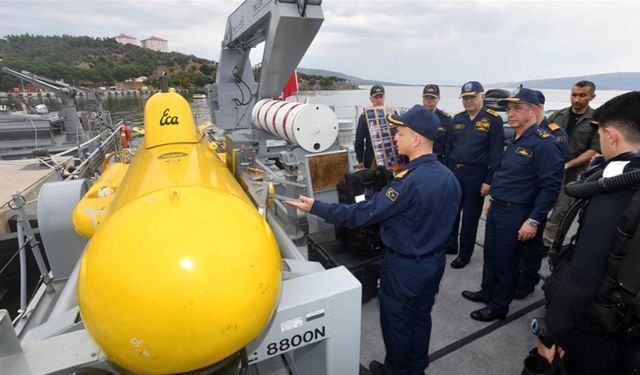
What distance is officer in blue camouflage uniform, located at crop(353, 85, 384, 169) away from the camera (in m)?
4.80

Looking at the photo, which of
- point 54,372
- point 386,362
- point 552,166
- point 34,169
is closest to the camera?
point 54,372

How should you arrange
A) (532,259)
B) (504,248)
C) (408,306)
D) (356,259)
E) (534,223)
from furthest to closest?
(532,259)
(356,259)
(504,248)
(534,223)
(408,306)

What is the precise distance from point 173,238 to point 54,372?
74 centimetres

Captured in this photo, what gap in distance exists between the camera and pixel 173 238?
44.0 inches

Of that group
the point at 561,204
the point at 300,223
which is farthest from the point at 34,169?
the point at 561,204

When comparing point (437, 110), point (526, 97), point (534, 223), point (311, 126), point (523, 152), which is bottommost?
point (534, 223)

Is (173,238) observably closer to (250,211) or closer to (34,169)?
(250,211)

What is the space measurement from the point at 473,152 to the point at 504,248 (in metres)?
1.22

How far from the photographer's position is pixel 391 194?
1987mm

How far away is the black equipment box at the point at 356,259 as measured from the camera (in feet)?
9.96

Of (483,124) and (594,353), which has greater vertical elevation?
(483,124)

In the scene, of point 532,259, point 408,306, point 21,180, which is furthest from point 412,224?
point 21,180

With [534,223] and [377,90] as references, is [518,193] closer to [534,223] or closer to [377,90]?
[534,223]

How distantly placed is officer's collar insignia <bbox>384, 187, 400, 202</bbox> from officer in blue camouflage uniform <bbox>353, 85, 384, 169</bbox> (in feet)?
9.11
